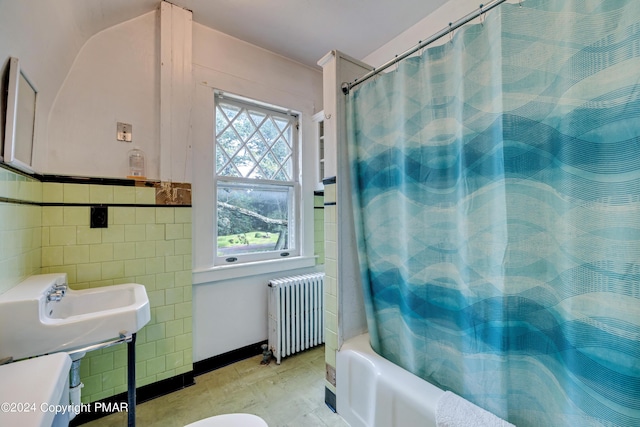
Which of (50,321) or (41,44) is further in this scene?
(41,44)

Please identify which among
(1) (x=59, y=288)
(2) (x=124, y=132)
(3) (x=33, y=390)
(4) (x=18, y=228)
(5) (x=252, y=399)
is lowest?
(5) (x=252, y=399)

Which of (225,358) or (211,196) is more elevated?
(211,196)

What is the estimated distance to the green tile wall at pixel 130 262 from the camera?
1418mm

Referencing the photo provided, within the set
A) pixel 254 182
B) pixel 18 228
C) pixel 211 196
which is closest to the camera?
pixel 18 228

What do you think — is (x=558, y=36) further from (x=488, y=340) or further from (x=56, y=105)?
(x=56, y=105)

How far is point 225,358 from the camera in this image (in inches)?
77.4

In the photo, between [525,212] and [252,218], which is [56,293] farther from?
[525,212]

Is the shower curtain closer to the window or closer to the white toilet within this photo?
the white toilet

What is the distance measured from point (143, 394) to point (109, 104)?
1869 millimetres

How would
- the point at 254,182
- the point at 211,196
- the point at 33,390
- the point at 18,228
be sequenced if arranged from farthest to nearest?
the point at 254,182, the point at 211,196, the point at 18,228, the point at 33,390

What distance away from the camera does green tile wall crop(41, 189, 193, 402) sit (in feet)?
4.65

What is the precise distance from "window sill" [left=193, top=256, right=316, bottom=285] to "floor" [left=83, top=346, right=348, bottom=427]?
0.71m

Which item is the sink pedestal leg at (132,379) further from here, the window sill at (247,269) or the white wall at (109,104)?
the white wall at (109,104)

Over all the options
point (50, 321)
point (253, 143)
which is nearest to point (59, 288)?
point (50, 321)
